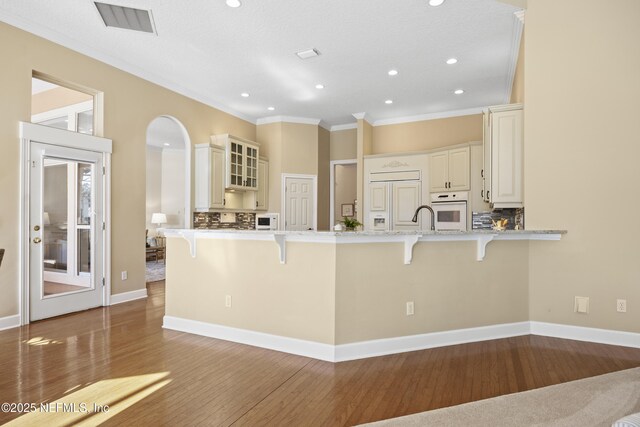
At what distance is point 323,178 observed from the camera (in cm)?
766

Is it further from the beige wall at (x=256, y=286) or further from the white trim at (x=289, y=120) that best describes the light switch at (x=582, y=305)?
the white trim at (x=289, y=120)

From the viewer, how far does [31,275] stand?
12.4 ft

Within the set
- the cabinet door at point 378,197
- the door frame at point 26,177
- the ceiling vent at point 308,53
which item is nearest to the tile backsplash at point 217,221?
the door frame at point 26,177

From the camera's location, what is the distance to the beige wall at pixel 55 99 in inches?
159

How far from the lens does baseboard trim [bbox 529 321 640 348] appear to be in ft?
10.2

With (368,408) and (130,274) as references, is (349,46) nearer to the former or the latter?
(368,408)

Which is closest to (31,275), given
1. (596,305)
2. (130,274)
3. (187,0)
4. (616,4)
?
(130,274)

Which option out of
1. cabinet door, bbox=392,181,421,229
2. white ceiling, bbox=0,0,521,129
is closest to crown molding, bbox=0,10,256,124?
white ceiling, bbox=0,0,521,129

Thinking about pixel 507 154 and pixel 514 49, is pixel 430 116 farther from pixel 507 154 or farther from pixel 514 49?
pixel 507 154

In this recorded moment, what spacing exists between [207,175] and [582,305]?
5361 mm

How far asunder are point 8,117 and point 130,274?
7.60 ft

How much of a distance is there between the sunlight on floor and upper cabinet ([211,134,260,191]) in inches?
166

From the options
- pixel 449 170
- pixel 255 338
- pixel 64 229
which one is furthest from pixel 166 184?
pixel 255 338

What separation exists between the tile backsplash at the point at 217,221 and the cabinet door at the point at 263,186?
1.17 ft
